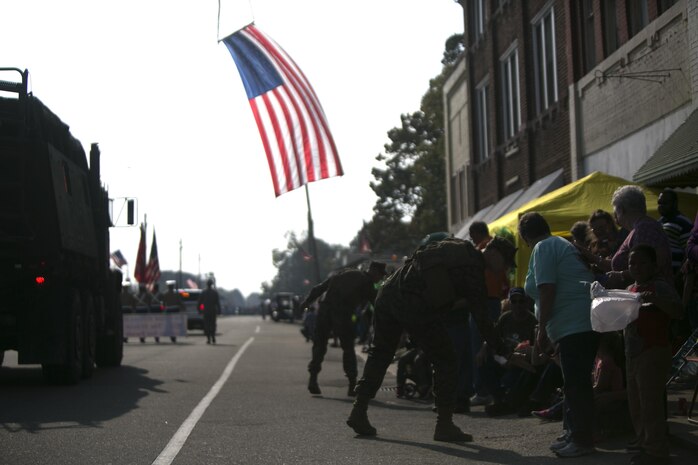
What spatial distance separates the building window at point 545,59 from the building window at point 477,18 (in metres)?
5.97

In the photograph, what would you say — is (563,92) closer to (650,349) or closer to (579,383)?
(579,383)

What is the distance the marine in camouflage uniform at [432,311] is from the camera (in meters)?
9.09

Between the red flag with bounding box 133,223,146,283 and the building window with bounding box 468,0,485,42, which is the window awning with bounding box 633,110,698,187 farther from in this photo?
the red flag with bounding box 133,223,146,283

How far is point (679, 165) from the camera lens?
13.0 m

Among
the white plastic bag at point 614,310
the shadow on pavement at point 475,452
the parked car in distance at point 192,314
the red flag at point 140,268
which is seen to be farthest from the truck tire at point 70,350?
the parked car in distance at point 192,314

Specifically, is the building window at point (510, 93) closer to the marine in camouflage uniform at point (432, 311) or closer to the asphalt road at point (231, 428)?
the asphalt road at point (231, 428)

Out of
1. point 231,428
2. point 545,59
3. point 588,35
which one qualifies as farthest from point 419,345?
point 545,59

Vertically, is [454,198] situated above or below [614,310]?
above

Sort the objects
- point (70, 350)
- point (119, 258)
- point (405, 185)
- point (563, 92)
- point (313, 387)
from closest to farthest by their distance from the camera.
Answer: point (313, 387)
point (70, 350)
point (563, 92)
point (119, 258)
point (405, 185)

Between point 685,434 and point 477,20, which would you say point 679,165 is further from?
point 477,20

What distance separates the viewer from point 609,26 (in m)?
20.0

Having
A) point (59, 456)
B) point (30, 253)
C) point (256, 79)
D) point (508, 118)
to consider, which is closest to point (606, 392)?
point (59, 456)

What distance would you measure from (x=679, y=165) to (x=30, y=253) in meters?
7.90

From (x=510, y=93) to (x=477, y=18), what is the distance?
486 cm
